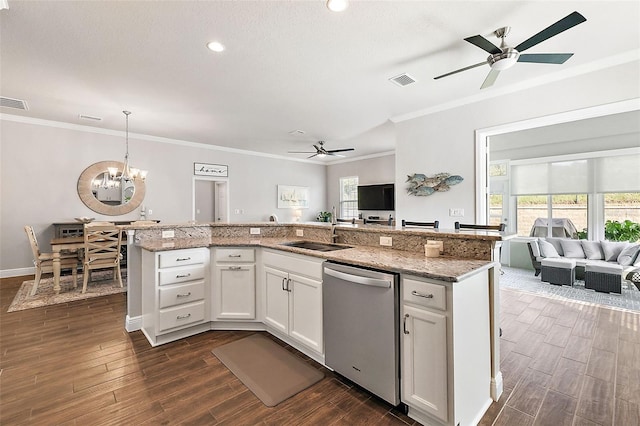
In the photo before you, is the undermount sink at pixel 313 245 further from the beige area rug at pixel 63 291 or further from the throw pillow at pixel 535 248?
the throw pillow at pixel 535 248

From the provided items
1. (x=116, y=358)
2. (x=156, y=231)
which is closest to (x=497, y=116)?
(x=156, y=231)

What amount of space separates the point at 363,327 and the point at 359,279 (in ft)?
1.09

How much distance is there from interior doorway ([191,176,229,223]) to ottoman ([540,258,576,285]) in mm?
7354

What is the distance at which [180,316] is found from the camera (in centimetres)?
268

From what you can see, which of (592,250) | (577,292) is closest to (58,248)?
(577,292)

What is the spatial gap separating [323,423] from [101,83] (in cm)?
448

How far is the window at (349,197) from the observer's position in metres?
9.18

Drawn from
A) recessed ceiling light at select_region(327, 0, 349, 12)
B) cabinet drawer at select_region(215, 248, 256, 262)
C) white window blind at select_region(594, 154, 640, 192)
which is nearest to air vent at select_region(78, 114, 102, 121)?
cabinet drawer at select_region(215, 248, 256, 262)

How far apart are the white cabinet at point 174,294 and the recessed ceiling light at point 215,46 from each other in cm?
203

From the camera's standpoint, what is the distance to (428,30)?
2549mm

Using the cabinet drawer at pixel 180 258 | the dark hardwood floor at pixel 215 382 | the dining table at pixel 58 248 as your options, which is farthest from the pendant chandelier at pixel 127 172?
the cabinet drawer at pixel 180 258

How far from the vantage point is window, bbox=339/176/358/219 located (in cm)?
918

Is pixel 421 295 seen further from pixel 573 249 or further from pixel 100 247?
pixel 573 249

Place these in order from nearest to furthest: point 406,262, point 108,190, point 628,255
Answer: point 406,262
point 628,255
point 108,190
